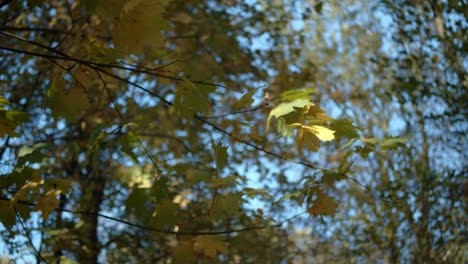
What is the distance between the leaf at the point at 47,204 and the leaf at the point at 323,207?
2.58 feet

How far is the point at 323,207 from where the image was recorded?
5.49 feet

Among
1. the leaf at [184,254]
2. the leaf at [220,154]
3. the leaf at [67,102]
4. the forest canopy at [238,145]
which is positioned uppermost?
the forest canopy at [238,145]

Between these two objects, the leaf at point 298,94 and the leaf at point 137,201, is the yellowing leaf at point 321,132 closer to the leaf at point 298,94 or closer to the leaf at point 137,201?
the leaf at point 298,94

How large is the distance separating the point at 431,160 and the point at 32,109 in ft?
11.7

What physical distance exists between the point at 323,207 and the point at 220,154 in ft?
1.22

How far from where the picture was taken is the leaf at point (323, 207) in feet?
5.47

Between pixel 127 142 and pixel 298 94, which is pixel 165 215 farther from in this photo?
pixel 298 94

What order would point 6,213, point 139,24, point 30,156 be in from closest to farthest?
point 139,24, point 6,213, point 30,156

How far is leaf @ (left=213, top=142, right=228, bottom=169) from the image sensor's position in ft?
5.58

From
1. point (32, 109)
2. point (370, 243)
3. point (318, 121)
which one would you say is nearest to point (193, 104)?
point (318, 121)

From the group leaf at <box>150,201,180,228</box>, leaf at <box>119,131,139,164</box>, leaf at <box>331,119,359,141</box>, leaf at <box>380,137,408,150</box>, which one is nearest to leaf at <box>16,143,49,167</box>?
leaf at <box>119,131,139,164</box>

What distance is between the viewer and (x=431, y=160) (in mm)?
4938

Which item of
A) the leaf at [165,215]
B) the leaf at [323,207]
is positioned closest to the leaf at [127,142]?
the leaf at [165,215]

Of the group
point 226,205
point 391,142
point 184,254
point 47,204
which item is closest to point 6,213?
point 47,204
